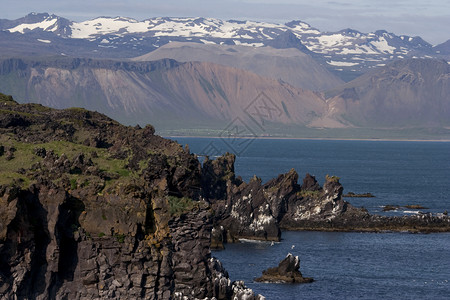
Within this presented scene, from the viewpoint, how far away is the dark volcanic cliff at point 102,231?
5228cm

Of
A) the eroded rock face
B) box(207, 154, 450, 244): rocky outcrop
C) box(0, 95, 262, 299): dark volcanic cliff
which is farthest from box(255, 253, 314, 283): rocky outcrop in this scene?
box(207, 154, 450, 244): rocky outcrop

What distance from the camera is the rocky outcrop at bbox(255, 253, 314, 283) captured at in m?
81.9

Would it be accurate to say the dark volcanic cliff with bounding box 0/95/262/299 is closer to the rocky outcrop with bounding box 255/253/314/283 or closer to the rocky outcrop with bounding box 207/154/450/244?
the rocky outcrop with bounding box 255/253/314/283

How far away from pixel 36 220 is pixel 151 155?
1472cm

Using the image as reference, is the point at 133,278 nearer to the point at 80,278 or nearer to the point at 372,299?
the point at 80,278

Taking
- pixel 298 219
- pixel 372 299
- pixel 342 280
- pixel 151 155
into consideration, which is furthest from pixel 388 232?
pixel 151 155

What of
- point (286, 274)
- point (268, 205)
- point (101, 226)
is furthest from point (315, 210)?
point (101, 226)

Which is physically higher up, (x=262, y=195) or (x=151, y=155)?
(x=151, y=155)

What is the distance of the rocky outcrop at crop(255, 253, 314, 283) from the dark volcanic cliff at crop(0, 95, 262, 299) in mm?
21331

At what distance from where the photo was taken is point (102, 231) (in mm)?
55094

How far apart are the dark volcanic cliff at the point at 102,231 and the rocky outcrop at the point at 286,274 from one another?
2133cm

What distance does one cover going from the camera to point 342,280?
85.1 meters

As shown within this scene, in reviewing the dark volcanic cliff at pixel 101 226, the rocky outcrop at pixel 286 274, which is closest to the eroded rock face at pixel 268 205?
the rocky outcrop at pixel 286 274

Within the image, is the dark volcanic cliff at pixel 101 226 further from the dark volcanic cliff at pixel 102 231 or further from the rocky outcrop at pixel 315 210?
the rocky outcrop at pixel 315 210
